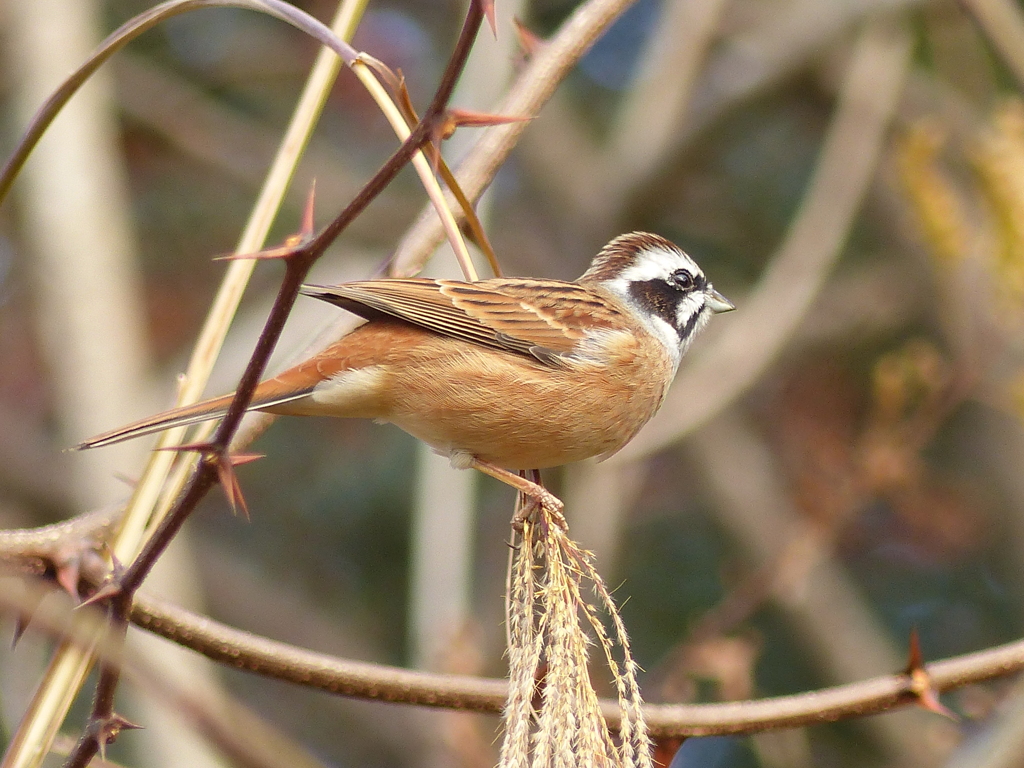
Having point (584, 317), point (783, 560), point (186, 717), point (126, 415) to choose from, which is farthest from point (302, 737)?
point (186, 717)

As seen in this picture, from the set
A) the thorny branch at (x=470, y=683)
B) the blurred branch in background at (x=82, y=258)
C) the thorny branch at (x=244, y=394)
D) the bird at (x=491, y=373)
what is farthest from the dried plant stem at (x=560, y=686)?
the blurred branch in background at (x=82, y=258)

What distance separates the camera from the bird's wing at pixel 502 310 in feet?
12.1

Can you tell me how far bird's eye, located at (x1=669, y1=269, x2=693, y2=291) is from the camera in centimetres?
472

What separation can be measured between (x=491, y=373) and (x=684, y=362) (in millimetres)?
6007

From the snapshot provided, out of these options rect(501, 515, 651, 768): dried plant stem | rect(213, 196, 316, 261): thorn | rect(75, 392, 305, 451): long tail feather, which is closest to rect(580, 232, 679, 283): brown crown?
rect(75, 392, 305, 451): long tail feather

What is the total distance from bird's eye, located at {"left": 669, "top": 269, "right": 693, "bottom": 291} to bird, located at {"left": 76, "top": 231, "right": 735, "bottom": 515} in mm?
507

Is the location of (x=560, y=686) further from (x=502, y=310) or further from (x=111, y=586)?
(x=502, y=310)

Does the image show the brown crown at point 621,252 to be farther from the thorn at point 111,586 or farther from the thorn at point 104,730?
the thorn at point 104,730

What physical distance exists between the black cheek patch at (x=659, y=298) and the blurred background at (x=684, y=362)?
0.87 metres

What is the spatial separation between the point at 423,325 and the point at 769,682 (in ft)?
19.7

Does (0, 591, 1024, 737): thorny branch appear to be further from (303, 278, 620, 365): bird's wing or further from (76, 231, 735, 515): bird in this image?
(303, 278, 620, 365): bird's wing

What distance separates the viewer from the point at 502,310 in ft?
13.4

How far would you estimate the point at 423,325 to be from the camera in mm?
3816

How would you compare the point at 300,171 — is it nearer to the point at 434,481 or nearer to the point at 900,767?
the point at 434,481
